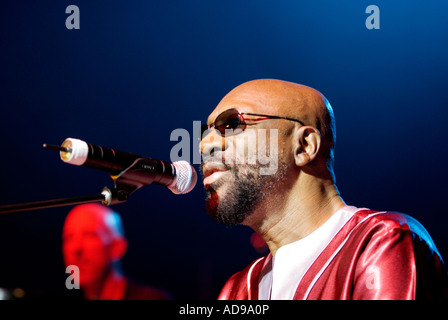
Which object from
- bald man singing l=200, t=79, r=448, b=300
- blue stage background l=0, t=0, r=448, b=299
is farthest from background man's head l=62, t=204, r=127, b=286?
bald man singing l=200, t=79, r=448, b=300

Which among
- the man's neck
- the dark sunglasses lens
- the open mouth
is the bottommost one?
the man's neck

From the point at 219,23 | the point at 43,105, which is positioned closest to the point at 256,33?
the point at 219,23

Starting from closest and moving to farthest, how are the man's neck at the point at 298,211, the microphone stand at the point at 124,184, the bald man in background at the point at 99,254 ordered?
the microphone stand at the point at 124,184, the man's neck at the point at 298,211, the bald man in background at the point at 99,254

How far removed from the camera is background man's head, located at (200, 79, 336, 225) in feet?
7.61

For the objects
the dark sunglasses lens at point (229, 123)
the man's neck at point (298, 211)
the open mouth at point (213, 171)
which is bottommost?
the man's neck at point (298, 211)

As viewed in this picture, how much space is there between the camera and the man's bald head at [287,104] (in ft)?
8.00

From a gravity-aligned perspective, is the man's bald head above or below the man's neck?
above

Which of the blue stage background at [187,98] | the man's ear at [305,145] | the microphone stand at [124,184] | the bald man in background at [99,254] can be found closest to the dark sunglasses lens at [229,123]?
the man's ear at [305,145]

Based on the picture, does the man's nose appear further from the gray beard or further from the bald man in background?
the bald man in background

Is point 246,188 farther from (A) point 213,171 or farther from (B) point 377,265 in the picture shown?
(B) point 377,265

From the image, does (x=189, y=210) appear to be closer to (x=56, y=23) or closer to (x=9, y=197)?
(x=9, y=197)

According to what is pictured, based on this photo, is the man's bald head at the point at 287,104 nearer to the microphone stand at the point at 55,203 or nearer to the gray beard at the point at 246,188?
the gray beard at the point at 246,188

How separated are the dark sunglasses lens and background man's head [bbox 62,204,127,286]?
2.76 m

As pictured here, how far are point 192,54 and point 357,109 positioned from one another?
71.7 inches
